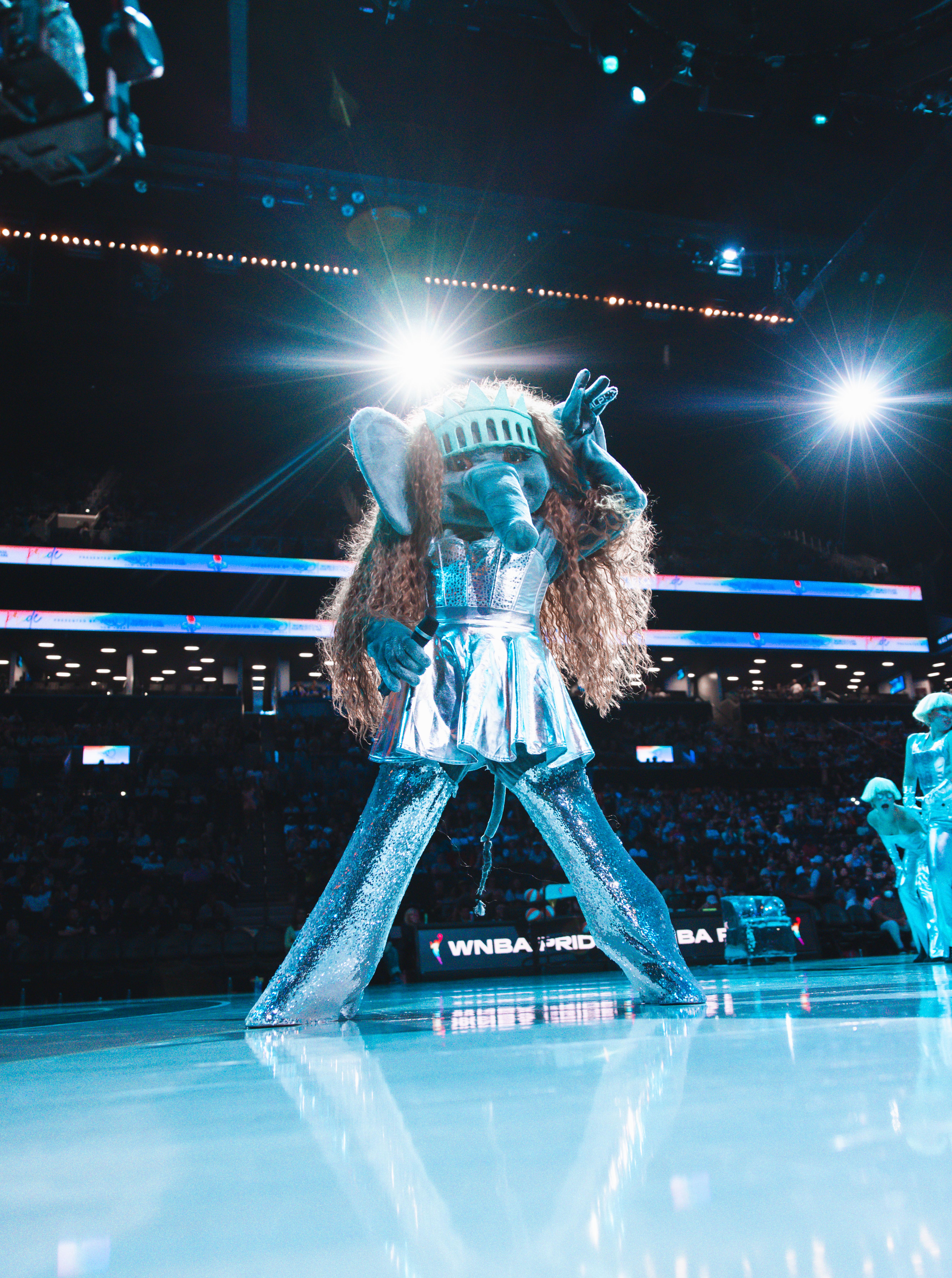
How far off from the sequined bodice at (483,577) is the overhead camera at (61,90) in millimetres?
1418

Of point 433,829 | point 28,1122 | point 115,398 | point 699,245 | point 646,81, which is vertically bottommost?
point 28,1122

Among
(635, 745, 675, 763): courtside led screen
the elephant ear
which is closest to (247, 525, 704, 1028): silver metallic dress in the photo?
the elephant ear

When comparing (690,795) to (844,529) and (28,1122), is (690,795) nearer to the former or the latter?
(844,529)

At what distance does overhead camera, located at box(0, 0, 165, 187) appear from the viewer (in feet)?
4.26

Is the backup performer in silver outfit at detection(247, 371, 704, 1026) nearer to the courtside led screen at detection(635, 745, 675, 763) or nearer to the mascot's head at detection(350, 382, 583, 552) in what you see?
the mascot's head at detection(350, 382, 583, 552)

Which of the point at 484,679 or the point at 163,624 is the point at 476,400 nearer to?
the point at 484,679

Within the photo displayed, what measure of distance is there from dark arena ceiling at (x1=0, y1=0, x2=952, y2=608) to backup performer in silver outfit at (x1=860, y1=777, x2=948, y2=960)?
18.7ft

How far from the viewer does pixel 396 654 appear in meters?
2.41

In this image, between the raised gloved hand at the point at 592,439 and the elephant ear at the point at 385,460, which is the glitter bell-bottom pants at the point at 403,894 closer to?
the elephant ear at the point at 385,460

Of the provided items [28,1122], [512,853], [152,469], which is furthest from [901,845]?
[152,469]

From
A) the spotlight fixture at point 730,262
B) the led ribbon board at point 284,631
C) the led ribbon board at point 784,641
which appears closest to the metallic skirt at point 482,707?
the spotlight fixture at point 730,262

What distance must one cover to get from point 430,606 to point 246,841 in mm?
13423

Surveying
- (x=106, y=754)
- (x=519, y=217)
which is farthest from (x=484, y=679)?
(x=106, y=754)

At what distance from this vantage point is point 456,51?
28.3 ft
